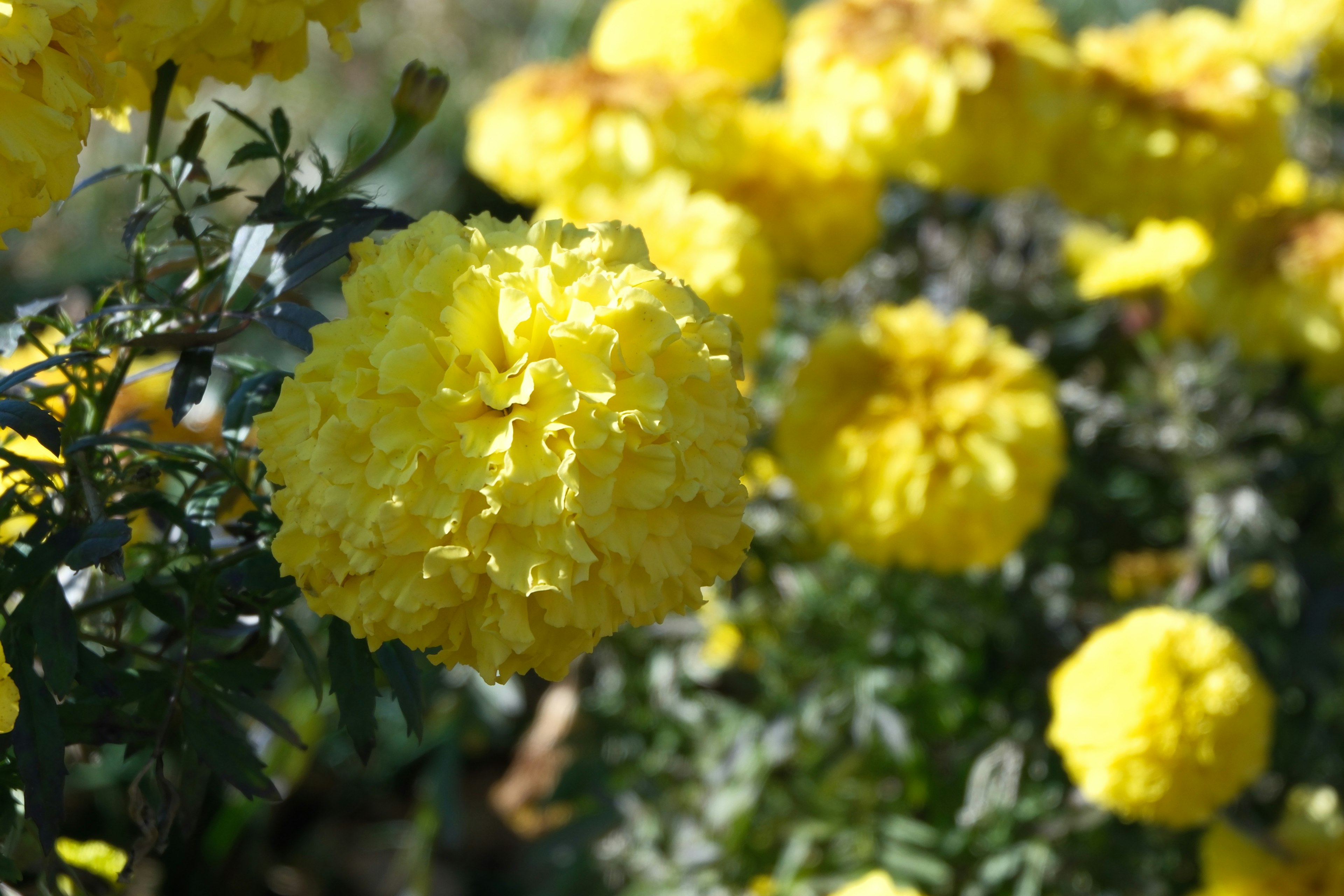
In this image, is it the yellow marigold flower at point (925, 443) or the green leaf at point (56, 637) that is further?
the yellow marigold flower at point (925, 443)

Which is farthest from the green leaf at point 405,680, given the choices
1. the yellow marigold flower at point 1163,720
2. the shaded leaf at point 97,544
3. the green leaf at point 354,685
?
the yellow marigold flower at point 1163,720

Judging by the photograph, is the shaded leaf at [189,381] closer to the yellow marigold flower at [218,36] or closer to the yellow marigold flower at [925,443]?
the yellow marigold flower at [218,36]

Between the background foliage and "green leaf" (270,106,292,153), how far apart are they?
48 centimetres

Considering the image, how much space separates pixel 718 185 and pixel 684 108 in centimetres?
11

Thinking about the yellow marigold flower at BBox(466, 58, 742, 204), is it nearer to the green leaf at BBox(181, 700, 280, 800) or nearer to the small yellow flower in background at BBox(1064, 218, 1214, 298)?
the small yellow flower in background at BBox(1064, 218, 1214, 298)

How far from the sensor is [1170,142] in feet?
4.70

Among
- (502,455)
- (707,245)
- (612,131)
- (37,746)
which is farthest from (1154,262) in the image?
(37,746)

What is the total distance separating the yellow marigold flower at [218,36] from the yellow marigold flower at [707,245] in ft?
1.52

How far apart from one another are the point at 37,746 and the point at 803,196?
113 cm

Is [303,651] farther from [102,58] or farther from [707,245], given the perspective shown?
[707,245]

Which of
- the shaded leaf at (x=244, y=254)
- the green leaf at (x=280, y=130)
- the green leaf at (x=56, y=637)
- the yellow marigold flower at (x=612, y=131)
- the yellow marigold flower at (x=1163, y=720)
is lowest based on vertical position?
the yellow marigold flower at (x=1163, y=720)

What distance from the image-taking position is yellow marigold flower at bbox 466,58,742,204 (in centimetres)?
142

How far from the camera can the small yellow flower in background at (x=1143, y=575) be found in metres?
1.66

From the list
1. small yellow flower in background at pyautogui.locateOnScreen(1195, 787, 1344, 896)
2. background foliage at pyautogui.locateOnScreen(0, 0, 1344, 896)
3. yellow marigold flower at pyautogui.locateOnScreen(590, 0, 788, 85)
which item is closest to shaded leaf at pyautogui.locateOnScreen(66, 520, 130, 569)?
background foliage at pyautogui.locateOnScreen(0, 0, 1344, 896)
